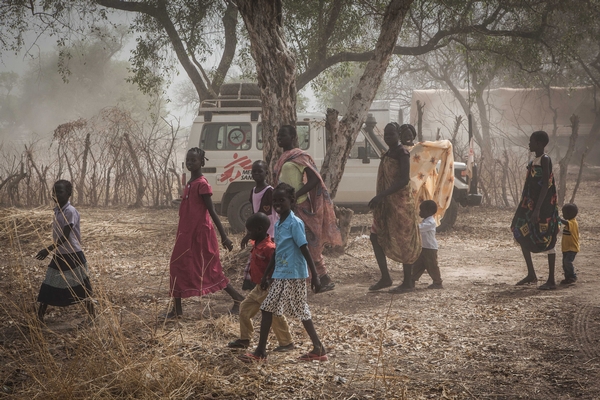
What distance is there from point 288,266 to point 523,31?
1150 cm

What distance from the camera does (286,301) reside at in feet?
11.9

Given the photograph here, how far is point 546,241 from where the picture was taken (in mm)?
5621

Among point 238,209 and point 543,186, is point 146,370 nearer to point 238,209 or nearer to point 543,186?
point 543,186

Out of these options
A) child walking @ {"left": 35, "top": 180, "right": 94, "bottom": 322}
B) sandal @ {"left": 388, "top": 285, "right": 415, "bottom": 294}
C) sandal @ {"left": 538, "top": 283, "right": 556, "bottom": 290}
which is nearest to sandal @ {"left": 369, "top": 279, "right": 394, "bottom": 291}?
sandal @ {"left": 388, "top": 285, "right": 415, "bottom": 294}

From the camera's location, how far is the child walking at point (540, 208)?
5.57 m

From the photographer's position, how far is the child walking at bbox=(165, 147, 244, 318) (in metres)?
4.68

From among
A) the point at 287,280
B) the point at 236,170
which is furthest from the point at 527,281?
the point at 236,170

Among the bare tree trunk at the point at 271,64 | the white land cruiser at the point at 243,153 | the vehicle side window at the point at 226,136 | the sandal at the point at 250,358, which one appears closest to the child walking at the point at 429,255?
the bare tree trunk at the point at 271,64

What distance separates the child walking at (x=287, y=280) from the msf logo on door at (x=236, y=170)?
6167 mm

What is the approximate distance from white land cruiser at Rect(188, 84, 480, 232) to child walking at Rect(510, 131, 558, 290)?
→ 423cm

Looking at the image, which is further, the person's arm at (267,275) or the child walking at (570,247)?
the child walking at (570,247)

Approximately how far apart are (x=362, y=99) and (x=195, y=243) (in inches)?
Answer: 120

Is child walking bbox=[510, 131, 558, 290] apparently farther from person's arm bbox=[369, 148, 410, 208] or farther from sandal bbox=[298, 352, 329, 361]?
sandal bbox=[298, 352, 329, 361]

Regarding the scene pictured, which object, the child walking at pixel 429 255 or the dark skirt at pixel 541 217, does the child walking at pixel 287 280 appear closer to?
the child walking at pixel 429 255
